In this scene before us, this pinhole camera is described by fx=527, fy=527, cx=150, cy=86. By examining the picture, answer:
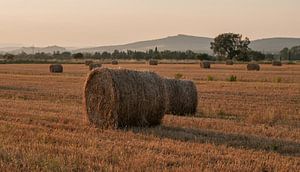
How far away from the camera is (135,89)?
41.2 feet

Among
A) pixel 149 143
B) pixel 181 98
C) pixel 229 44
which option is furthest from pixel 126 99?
pixel 229 44

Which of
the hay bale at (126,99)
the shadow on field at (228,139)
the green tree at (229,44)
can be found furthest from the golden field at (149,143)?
the green tree at (229,44)

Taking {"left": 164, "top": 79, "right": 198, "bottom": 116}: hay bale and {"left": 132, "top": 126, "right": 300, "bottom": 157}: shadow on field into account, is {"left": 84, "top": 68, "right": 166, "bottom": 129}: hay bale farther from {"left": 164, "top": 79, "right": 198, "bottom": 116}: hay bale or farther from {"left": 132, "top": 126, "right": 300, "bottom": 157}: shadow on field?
{"left": 164, "top": 79, "right": 198, "bottom": 116}: hay bale

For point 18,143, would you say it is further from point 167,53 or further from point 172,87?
point 167,53

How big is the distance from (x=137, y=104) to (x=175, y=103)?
13.9 ft

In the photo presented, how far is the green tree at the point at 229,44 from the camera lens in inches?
4356

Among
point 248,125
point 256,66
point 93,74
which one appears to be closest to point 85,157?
point 93,74

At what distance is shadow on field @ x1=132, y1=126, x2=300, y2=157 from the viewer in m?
10.2

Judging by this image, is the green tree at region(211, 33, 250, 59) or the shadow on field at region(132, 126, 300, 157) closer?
the shadow on field at region(132, 126, 300, 157)

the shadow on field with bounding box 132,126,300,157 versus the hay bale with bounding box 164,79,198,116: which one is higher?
the hay bale with bounding box 164,79,198,116

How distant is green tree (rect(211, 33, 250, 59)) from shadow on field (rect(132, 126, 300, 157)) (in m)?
98.2

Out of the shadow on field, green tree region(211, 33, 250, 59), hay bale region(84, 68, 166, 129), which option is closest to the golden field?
the shadow on field

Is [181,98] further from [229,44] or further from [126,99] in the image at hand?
[229,44]

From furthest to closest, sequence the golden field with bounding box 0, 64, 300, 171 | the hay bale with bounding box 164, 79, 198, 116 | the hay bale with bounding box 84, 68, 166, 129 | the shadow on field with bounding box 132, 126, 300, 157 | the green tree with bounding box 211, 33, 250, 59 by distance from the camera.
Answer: the green tree with bounding box 211, 33, 250, 59, the hay bale with bounding box 164, 79, 198, 116, the hay bale with bounding box 84, 68, 166, 129, the shadow on field with bounding box 132, 126, 300, 157, the golden field with bounding box 0, 64, 300, 171
